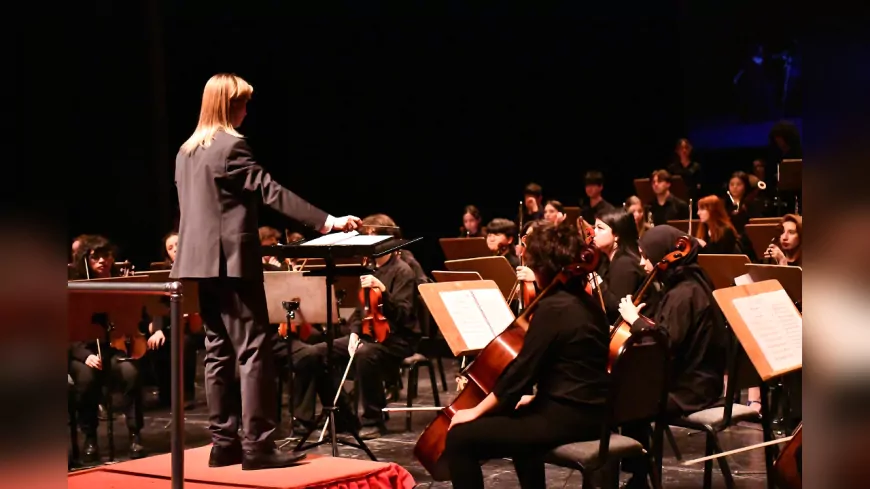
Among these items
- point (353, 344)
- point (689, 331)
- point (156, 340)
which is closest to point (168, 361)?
point (156, 340)

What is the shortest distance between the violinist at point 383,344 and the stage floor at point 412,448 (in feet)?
0.59

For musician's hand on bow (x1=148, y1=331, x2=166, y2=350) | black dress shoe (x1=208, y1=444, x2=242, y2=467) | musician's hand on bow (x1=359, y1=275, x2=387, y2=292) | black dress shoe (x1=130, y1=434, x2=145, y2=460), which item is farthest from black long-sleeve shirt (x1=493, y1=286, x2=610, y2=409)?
musician's hand on bow (x1=148, y1=331, x2=166, y2=350)

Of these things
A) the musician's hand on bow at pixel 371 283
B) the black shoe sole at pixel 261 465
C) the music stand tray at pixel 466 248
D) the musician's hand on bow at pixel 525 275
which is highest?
the music stand tray at pixel 466 248

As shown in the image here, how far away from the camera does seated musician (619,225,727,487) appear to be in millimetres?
3984

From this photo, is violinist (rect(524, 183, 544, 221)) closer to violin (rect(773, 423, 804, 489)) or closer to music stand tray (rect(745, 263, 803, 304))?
music stand tray (rect(745, 263, 803, 304))

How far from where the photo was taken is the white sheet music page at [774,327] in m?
3.56

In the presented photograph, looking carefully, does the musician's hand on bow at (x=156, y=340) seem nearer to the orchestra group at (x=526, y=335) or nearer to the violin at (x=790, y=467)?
the orchestra group at (x=526, y=335)

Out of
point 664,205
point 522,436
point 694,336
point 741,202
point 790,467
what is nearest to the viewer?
point 790,467

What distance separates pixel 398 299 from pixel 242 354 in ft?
7.75

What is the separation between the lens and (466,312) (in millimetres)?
4367

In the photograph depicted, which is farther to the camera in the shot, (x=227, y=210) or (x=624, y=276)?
(x=624, y=276)

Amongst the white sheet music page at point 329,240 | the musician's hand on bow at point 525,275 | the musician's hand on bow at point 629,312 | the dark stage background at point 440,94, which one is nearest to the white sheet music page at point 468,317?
the musician's hand on bow at point 525,275

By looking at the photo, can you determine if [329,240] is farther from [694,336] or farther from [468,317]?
[694,336]

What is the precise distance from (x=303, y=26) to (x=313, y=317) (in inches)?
222
